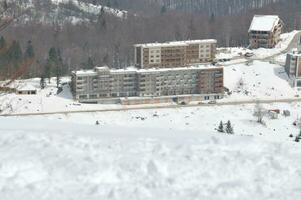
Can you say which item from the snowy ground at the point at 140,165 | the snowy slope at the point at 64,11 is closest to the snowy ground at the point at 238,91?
the snowy slope at the point at 64,11

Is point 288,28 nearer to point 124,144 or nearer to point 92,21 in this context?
point 92,21

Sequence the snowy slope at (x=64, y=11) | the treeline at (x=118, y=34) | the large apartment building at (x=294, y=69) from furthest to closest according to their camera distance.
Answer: the snowy slope at (x=64, y=11) → the treeline at (x=118, y=34) → the large apartment building at (x=294, y=69)

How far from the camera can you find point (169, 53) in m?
28.1

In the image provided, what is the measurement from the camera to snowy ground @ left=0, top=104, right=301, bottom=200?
4410mm

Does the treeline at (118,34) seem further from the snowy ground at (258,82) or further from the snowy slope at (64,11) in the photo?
the snowy ground at (258,82)

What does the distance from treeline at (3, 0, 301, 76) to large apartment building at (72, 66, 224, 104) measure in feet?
22.4

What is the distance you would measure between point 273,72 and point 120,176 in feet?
78.5

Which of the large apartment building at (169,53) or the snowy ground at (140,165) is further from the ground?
the large apartment building at (169,53)

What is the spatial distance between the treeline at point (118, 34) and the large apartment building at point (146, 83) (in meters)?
6.83

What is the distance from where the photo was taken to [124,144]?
555 cm

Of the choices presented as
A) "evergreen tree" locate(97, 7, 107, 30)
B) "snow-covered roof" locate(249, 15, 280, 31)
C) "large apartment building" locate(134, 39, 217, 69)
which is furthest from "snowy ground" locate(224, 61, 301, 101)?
"evergreen tree" locate(97, 7, 107, 30)

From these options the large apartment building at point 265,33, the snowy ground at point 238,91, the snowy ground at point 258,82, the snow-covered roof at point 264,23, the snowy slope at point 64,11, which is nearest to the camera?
the snowy ground at point 238,91

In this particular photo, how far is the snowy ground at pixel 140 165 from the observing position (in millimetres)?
4410

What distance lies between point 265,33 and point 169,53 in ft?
21.3
